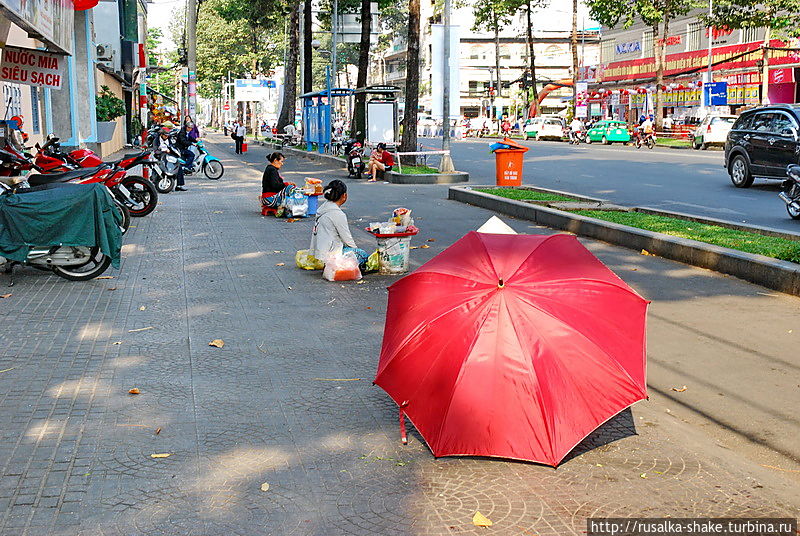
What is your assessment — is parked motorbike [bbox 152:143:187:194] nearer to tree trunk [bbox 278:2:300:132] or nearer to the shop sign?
tree trunk [bbox 278:2:300:132]

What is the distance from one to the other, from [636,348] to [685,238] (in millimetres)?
6738

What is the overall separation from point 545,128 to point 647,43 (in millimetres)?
12816

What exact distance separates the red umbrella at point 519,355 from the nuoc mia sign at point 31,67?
14.4 m

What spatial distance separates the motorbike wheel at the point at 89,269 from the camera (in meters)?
9.59

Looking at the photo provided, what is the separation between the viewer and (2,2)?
11734mm

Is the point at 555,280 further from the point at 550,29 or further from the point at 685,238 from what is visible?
the point at 550,29

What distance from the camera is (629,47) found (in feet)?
229

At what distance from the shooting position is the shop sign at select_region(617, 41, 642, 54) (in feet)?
225

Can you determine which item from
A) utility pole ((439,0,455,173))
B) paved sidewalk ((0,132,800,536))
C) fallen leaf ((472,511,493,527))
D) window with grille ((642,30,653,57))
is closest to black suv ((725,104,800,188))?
utility pole ((439,0,455,173))

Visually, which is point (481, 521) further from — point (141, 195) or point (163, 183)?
point (163, 183)

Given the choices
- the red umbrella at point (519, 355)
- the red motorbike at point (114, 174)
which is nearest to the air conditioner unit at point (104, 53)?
the red motorbike at point (114, 174)

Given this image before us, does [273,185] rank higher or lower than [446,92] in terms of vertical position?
lower

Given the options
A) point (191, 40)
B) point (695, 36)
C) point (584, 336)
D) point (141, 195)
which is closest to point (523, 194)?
point (141, 195)

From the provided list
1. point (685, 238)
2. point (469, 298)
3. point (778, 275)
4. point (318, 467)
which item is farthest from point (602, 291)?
point (685, 238)
